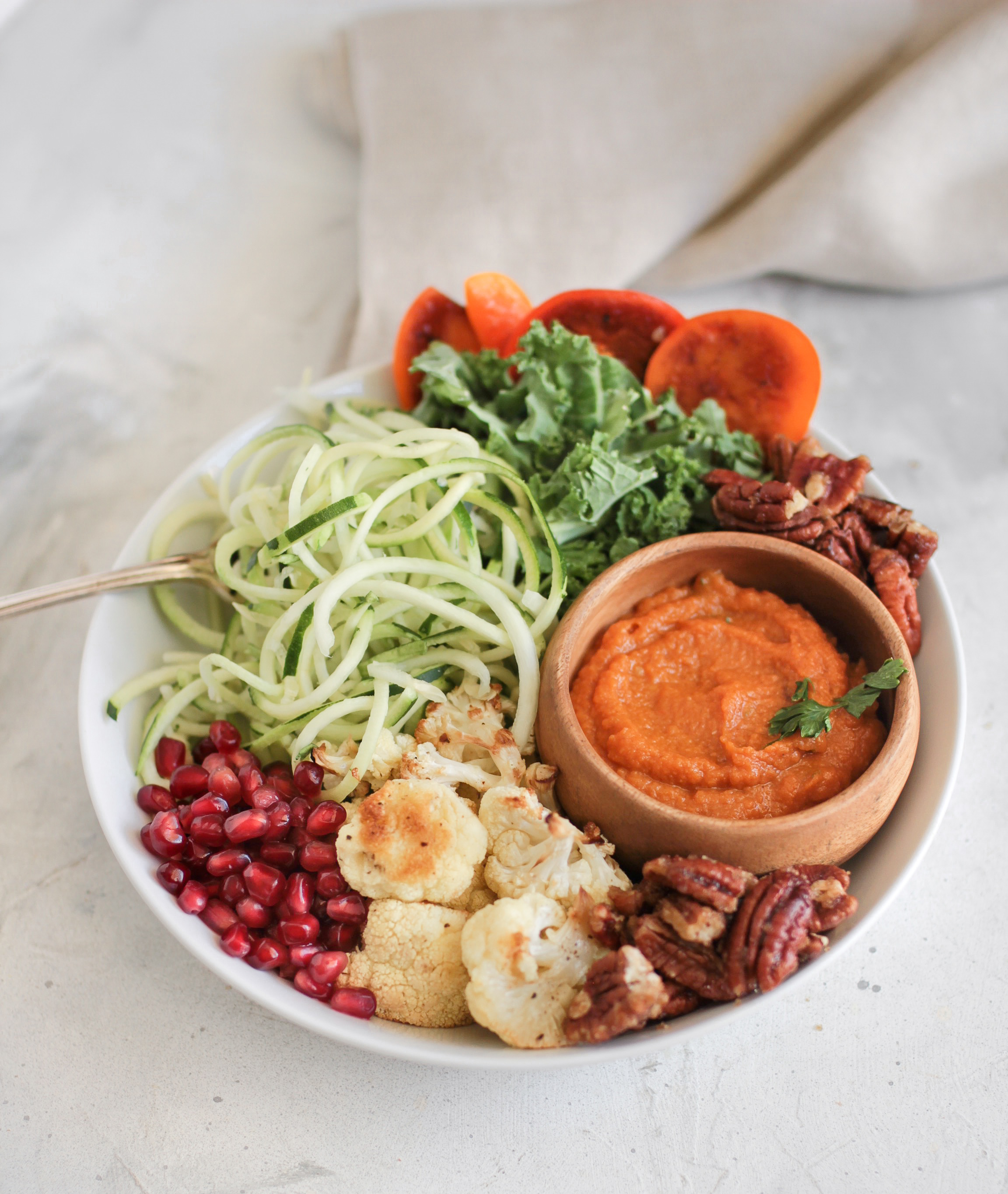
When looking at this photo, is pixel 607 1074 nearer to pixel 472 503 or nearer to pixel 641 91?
pixel 472 503

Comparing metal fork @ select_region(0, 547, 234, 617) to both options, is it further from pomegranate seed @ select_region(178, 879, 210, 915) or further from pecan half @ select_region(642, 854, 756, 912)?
pecan half @ select_region(642, 854, 756, 912)

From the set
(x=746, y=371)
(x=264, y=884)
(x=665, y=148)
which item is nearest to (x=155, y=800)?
(x=264, y=884)

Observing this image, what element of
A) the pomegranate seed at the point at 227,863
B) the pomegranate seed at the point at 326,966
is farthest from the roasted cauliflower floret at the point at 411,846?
the pomegranate seed at the point at 227,863

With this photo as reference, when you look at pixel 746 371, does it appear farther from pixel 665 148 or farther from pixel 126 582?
pixel 126 582

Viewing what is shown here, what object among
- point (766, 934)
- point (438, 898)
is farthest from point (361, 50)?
point (766, 934)

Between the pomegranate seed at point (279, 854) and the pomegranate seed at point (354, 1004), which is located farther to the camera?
the pomegranate seed at point (279, 854)

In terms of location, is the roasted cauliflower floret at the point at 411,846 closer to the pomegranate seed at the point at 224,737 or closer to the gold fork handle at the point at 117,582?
the pomegranate seed at the point at 224,737

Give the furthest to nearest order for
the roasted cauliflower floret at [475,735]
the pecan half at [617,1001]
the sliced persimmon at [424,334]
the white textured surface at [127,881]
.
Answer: the sliced persimmon at [424,334], the roasted cauliflower floret at [475,735], the white textured surface at [127,881], the pecan half at [617,1001]
